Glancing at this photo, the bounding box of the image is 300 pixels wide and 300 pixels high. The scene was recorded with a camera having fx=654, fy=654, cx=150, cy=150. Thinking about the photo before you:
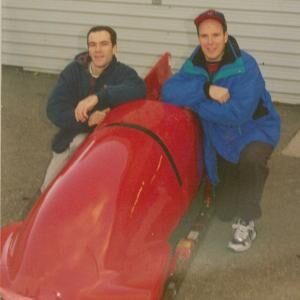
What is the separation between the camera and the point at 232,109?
3.85 meters

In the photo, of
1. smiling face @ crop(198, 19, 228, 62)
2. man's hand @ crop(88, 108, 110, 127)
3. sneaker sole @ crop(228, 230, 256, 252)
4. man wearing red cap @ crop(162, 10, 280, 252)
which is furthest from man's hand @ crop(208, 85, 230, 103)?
sneaker sole @ crop(228, 230, 256, 252)

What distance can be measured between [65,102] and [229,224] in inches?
52.5

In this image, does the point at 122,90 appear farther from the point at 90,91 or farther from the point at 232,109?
the point at 232,109

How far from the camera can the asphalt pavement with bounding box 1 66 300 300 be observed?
360cm

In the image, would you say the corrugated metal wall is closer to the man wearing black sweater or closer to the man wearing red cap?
the man wearing red cap

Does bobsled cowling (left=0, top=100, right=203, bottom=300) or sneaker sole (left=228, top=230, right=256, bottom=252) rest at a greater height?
bobsled cowling (left=0, top=100, right=203, bottom=300)

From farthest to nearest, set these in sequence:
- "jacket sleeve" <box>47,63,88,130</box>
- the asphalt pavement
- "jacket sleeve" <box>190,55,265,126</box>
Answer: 1. "jacket sleeve" <box>47,63,88,130</box>
2. "jacket sleeve" <box>190,55,265,126</box>
3. the asphalt pavement

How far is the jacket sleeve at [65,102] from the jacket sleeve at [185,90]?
1.87 feet

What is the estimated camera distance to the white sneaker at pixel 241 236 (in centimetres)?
398

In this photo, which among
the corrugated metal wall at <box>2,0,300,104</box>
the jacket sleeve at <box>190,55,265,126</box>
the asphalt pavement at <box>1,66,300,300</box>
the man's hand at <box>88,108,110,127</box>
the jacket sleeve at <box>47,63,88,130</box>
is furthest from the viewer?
the corrugated metal wall at <box>2,0,300,104</box>

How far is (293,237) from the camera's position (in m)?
4.17

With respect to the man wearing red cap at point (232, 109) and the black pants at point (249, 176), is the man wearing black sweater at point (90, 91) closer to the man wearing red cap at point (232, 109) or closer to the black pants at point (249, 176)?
the man wearing red cap at point (232, 109)

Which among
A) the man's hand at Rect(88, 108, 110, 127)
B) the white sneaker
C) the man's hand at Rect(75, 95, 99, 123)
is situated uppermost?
the man's hand at Rect(75, 95, 99, 123)

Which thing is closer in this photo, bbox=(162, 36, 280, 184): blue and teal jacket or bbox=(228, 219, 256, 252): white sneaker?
bbox=(162, 36, 280, 184): blue and teal jacket
